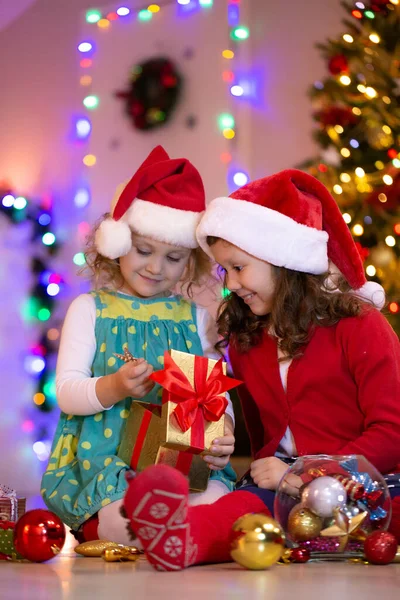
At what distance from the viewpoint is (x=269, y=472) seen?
1857mm

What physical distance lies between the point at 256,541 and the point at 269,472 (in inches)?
17.8

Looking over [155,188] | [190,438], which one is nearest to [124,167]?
[155,188]

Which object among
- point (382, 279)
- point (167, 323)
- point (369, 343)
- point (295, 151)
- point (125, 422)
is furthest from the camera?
point (295, 151)

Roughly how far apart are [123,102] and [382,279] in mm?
1777

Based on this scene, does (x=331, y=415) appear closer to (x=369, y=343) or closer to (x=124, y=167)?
(x=369, y=343)

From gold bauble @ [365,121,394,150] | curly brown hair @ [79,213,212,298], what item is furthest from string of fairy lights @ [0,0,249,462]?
curly brown hair @ [79,213,212,298]

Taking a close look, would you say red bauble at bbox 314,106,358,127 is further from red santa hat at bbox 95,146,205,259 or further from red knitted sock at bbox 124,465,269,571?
red knitted sock at bbox 124,465,269,571

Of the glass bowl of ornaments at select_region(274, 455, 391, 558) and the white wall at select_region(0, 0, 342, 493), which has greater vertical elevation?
the white wall at select_region(0, 0, 342, 493)

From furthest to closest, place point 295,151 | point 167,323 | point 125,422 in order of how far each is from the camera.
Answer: point 295,151 → point 167,323 → point 125,422

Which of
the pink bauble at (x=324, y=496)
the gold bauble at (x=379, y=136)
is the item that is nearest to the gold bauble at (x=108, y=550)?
the pink bauble at (x=324, y=496)

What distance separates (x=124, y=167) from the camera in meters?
4.23

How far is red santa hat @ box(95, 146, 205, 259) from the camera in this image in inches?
87.2

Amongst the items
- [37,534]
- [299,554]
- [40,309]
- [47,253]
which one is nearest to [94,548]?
[37,534]

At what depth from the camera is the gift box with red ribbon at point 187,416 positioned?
182 centimetres
